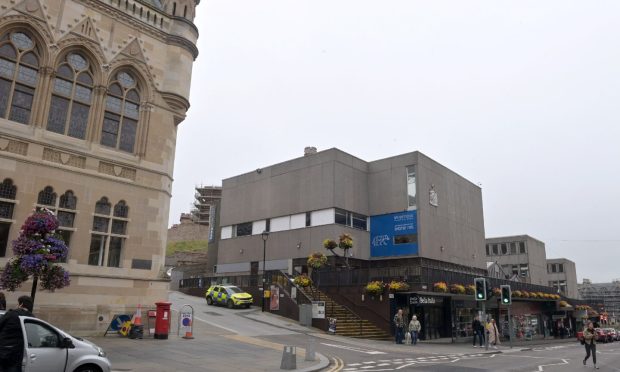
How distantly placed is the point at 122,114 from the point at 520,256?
233ft

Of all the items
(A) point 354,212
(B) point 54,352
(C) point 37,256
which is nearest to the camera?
(B) point 54,352

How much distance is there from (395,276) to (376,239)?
540 inches

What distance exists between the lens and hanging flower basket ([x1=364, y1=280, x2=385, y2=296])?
2841cm

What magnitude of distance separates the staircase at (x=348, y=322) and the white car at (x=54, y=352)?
62.6 ft

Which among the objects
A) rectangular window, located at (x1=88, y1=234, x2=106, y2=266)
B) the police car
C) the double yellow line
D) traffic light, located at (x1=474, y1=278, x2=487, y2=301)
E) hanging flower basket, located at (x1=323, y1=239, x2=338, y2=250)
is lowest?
the double yellow line

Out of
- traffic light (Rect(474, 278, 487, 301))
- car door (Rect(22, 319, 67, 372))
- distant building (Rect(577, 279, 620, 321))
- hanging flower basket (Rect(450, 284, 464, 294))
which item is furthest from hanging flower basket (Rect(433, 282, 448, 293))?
distant building (Rect(577, 279, 620, 321))

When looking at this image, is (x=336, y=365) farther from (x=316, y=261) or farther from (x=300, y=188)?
(x=300, y=188)

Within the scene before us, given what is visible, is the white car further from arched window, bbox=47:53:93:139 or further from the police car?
the police car

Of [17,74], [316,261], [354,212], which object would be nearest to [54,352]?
[17,74]

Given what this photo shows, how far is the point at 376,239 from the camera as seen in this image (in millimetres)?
42469

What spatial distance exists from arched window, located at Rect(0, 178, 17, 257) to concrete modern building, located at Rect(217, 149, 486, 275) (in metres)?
25.6

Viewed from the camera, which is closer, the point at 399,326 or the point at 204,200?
the point at 399,326

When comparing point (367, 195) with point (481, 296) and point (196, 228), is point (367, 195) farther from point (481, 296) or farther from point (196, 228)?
point (196, 228)

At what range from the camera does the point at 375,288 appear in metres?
28.4
